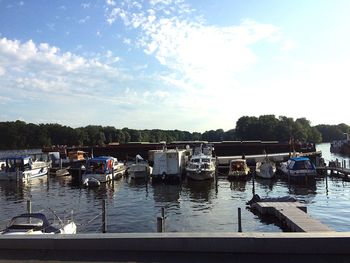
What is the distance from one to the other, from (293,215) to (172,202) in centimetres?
1869

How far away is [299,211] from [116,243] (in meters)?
20.6

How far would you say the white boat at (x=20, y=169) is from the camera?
219 ft

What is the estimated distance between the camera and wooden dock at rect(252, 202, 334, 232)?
2253 centimetres

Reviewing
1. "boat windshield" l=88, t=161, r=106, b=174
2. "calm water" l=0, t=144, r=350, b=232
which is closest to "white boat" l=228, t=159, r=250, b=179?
"calm water" l=0, t=144, r=350, b=232

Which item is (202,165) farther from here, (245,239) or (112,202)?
(245,239)

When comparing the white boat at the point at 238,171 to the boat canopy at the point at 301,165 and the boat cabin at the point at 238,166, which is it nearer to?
the boat cabin at the point at 238,166

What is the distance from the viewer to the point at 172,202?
143ft

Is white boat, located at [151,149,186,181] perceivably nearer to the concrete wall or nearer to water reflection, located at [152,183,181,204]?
water reflection, located at [152,183,181,204]

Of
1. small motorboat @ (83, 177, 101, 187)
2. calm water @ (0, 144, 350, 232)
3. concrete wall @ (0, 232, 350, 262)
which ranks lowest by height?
calm water @ (0, 144, 350, 232)

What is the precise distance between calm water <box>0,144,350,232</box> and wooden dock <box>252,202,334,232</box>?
0.96 metres

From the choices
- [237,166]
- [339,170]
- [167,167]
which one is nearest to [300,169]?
[339,170]

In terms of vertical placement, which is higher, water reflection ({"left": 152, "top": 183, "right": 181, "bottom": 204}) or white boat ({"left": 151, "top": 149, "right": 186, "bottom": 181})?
white boat ({"left": 151, "top": 149, "right": 186, "bottom": 181})

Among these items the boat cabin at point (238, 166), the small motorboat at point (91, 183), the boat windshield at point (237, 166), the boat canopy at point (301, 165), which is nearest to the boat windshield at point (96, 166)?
the small motorboat at point (91, 183)

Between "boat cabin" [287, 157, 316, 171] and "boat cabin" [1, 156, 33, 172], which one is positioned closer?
"boat cabin" [287, 157, 316, 171]
